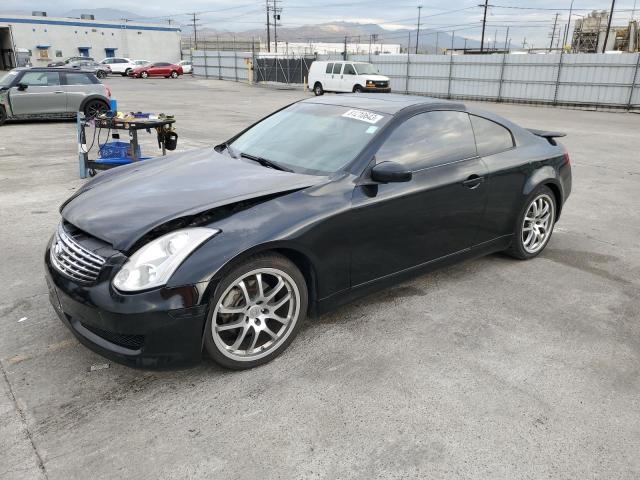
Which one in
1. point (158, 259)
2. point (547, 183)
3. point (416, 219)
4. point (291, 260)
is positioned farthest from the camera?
point (547, 183)

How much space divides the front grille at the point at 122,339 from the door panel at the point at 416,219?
54.7 inches

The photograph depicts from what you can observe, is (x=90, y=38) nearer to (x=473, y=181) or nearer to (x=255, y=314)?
(x=473, y=181)

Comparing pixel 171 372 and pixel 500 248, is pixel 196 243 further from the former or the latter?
pixel 500 248

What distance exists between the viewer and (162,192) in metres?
3.19

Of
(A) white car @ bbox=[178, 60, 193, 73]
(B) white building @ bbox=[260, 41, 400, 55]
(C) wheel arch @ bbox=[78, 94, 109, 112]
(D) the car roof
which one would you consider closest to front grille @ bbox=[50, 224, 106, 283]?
(D) the car roof

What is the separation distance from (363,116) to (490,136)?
1205 millimetres

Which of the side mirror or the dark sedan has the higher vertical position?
the side mirror

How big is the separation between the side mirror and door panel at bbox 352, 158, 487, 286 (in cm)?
11

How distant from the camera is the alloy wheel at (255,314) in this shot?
289cm

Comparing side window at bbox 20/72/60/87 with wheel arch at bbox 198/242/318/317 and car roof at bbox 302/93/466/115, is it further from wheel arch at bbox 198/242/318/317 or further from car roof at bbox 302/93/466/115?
wheel arch at bbox 198/242/318/317

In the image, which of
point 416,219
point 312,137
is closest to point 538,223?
point 416,219

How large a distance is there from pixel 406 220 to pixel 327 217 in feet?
2.34

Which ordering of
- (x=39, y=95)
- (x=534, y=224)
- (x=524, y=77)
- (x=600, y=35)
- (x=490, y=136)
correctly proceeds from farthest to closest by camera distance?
(x=600, y=35), (x=524, y=77), (x=39, y=95), (x=534, y=224), (x=490, y=136)

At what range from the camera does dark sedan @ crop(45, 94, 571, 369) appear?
268 centimetres
